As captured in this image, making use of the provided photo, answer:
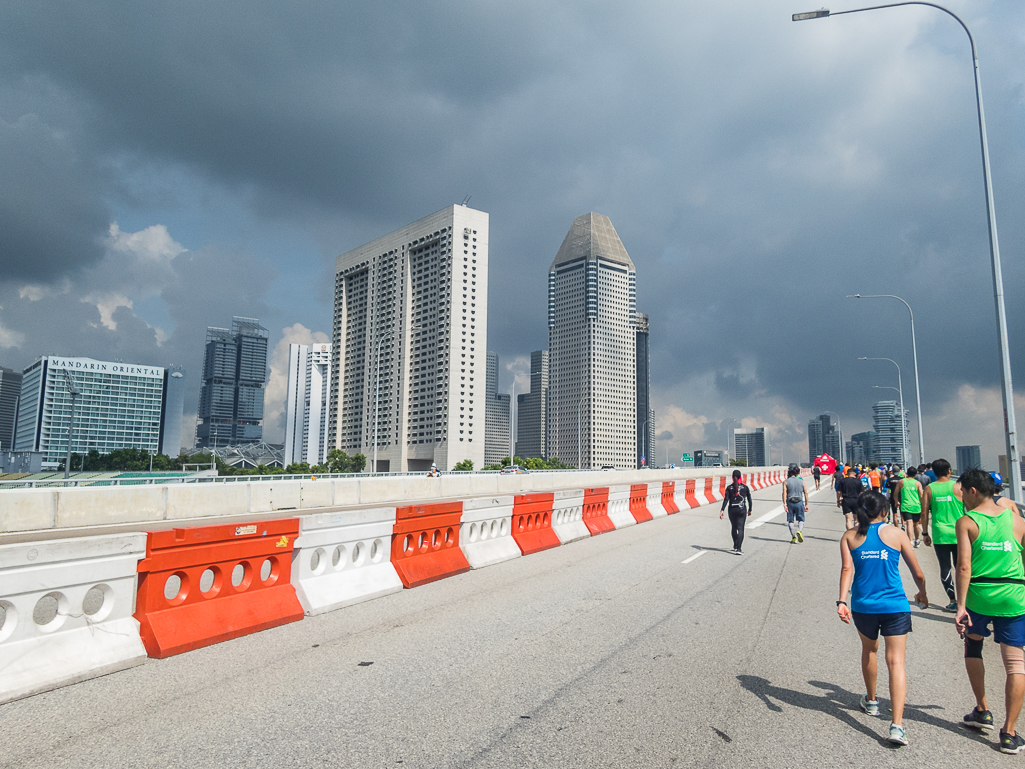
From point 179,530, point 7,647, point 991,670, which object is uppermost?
point 179,530

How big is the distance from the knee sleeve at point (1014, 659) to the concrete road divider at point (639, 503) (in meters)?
15.6

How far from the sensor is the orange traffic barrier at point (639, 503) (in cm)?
2033

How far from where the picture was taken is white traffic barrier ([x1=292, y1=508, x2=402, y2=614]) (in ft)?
25.6

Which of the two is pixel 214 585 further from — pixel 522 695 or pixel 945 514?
pixel 945 514

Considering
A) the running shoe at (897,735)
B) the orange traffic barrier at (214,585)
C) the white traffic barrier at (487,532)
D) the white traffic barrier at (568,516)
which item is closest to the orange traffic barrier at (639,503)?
the white traffic barrier at (568,516)

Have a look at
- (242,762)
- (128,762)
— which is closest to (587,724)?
(242,762)

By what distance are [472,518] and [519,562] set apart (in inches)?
53.4

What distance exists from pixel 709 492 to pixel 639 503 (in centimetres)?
1194

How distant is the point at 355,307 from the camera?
7323 inches

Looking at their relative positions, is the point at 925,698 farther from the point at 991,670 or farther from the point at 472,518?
the point at 472,518

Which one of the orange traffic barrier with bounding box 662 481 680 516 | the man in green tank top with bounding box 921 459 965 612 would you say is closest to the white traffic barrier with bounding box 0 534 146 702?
the man in green tank top with bounding box 921 459 965 612

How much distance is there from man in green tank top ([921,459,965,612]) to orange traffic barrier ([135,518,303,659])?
336 inches

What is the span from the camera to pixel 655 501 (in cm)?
2309

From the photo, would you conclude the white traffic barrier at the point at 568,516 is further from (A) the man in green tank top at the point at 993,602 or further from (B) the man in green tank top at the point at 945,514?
(A) the man in green tank top at the point at 993,602
